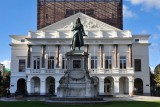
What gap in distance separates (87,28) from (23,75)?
16.7 metres

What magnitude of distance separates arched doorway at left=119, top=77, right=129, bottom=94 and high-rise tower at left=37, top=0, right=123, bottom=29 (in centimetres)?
2027

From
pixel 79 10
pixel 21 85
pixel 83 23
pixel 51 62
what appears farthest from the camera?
pixel 79 10

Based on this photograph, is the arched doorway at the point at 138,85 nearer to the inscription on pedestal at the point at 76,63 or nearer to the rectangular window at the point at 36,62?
the rectangular window at the point at 36,62

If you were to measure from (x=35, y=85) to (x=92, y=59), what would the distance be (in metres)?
12.8

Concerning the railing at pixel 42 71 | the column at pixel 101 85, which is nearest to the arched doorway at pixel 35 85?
the railing at pixel 42 71

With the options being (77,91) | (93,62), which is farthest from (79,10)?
(77,91)

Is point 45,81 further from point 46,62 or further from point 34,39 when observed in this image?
point 34,39

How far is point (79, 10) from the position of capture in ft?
288

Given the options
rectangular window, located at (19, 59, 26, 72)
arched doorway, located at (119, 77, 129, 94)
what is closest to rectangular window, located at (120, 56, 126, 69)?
arched doorway, located at (119, 77, 129, 94)

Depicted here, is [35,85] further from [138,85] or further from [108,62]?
[138,85]

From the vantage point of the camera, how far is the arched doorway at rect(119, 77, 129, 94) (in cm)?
6929

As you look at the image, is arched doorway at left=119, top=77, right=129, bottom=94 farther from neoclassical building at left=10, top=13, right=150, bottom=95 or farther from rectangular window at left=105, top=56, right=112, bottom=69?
rectangular window at left=105, top=56, right=112, bottom=69

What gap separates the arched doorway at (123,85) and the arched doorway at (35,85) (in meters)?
16.8

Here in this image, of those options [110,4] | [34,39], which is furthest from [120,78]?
[110,4]
